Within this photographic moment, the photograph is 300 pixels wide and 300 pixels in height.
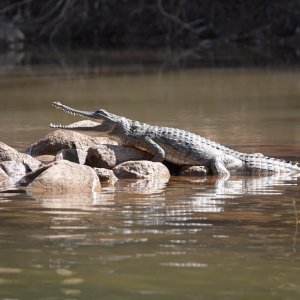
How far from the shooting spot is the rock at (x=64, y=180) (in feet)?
27.4

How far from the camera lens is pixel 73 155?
9.72 m

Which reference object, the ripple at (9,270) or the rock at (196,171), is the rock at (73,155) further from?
the ripple at (9,270)

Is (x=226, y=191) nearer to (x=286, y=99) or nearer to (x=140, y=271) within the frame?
(x=140, y=271)

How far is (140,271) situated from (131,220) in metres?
1.47

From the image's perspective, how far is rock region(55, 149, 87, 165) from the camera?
9664 millimetres

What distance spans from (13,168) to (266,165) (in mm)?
2291

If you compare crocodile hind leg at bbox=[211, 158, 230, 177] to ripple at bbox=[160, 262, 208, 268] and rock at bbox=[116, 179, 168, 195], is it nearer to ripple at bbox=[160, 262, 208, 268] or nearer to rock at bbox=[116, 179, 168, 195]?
rock at bbox=[116, 179, 168, 195]

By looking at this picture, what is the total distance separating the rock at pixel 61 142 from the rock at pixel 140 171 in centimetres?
53

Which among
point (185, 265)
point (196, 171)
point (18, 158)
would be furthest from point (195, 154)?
point (185, 265)

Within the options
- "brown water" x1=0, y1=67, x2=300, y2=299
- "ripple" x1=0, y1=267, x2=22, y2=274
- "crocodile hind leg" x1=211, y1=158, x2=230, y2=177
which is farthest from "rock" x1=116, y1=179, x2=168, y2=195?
"ripple" x1=0, y1=267, x2=22, y2=274

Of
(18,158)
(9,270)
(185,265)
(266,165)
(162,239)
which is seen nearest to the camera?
(9,270)

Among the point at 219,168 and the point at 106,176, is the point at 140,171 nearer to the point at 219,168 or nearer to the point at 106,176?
the point at 106,176

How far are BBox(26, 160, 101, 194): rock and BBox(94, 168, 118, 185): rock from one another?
1.95 ft

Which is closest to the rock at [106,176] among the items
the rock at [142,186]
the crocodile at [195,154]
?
the rock at [142,186]
